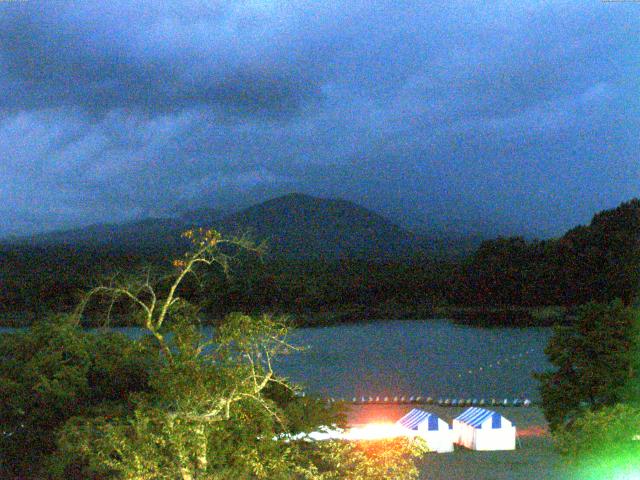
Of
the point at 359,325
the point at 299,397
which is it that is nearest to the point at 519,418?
the point at 299,397

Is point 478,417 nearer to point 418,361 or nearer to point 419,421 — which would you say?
point 419,421

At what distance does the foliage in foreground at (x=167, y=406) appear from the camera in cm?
823

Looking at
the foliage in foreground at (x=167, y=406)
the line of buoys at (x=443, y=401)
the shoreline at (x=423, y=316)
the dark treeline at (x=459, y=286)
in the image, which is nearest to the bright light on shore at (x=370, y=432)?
the foliage in foreground at (x=167, y=406)

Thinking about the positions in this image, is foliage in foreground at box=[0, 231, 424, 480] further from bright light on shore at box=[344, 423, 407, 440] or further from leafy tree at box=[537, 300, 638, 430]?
leafy tree at box=[537, 300, 638, 430]

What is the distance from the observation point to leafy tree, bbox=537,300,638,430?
14312mm

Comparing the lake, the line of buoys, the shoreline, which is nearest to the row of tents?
the lake

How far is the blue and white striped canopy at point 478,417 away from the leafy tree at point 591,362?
107 cm

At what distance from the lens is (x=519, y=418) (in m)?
19.9

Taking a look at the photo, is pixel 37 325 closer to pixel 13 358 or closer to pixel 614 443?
pixel 13 358

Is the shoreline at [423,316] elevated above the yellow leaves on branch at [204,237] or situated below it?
below

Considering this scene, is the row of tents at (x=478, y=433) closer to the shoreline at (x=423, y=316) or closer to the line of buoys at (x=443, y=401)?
the line of buoys at (x=443, y=401)

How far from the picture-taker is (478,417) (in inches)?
626

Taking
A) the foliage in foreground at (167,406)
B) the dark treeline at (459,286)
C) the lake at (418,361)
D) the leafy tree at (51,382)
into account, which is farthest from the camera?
the dark treeline at (459,286)

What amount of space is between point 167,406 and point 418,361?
26.9 metres
